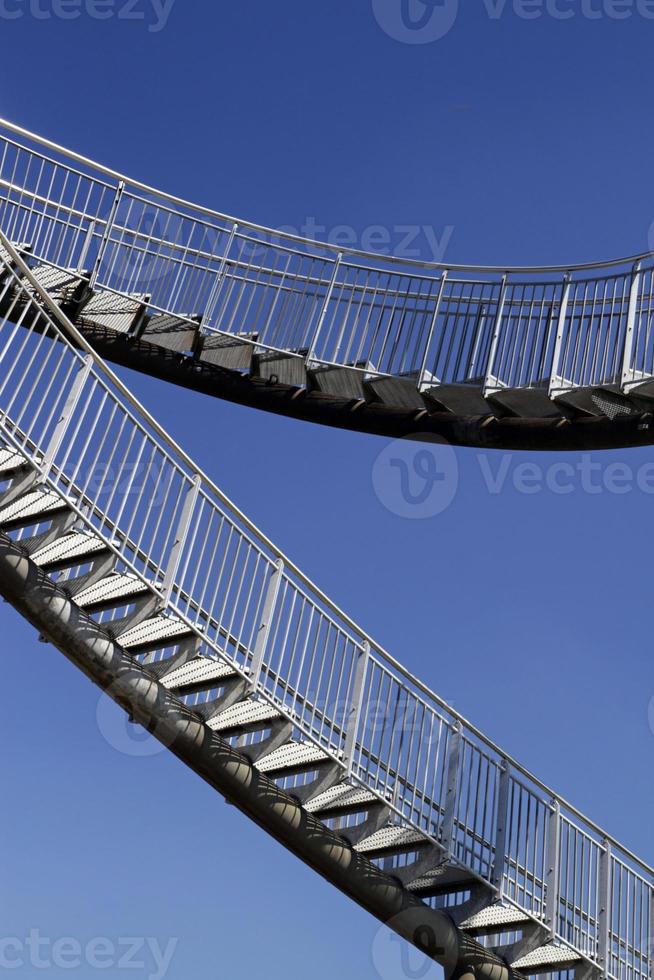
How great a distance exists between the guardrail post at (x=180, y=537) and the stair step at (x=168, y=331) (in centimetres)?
533

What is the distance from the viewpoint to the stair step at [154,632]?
38.4 ft

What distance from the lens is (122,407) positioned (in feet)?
38.8

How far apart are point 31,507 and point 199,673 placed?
2233 millimetres

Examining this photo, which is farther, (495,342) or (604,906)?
(495,342)

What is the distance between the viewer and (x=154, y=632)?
11734mm

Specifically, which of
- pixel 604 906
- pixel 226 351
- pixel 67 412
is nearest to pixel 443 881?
pixel 604 906

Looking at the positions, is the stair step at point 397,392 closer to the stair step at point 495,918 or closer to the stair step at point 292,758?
the stair step at point 292,758

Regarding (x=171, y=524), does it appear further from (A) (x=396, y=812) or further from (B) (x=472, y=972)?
(B) (x=472, y=972)

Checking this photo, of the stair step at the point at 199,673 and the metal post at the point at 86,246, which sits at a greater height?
the metal post at the point at 86,246

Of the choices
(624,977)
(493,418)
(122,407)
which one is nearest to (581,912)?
(624,977)

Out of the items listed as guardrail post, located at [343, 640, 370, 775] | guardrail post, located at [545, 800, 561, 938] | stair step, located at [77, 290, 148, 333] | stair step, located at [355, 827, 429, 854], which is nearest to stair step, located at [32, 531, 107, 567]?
guardrail post, located at [343, 640, 370, 775]

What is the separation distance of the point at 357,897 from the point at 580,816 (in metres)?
2.67

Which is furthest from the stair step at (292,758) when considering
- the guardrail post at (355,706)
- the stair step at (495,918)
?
the stair step at (495,918)

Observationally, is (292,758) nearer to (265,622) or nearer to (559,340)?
(265,622)
